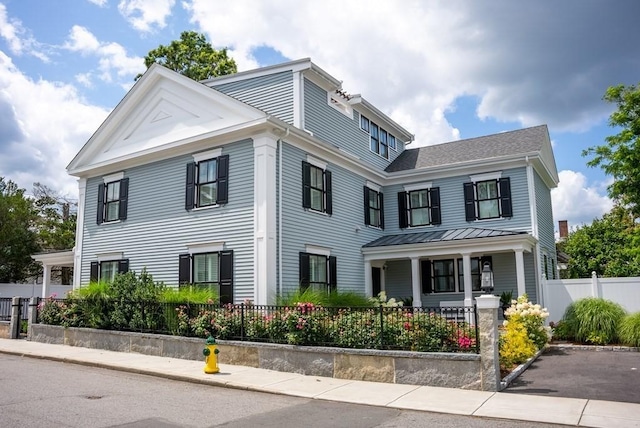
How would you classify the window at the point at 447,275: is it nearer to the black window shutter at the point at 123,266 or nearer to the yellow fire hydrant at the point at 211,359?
the black window shutter at the point at 123,266

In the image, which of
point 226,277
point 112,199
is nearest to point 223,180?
point 226,277

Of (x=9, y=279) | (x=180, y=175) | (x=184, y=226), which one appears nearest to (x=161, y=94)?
(x=180, y=175)

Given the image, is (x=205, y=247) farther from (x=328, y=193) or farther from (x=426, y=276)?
(x=426, y=276)

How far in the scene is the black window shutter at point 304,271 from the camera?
51.0 ft

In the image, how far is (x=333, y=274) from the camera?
1709 centimetres

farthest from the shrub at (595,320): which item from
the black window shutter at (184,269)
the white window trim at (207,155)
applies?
the white window trim at (207,155)

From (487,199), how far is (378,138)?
212 inches

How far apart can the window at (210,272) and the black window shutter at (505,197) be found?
10.1m

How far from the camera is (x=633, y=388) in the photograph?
8.92 metres

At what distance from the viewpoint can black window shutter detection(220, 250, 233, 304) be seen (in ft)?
49.2

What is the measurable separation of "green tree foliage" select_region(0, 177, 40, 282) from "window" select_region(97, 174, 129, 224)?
11.9 meters

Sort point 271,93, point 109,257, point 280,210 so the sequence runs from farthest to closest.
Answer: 1. point 109,257
2. point 271,93
3. point 280,210

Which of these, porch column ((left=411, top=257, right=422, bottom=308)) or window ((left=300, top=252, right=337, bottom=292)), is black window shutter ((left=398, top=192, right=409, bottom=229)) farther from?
window ((left=300, top=252, right=337, bottom=292))

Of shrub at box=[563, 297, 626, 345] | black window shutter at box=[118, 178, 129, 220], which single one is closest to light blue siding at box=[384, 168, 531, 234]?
shrub at box=[563, 297, 626, 345]
